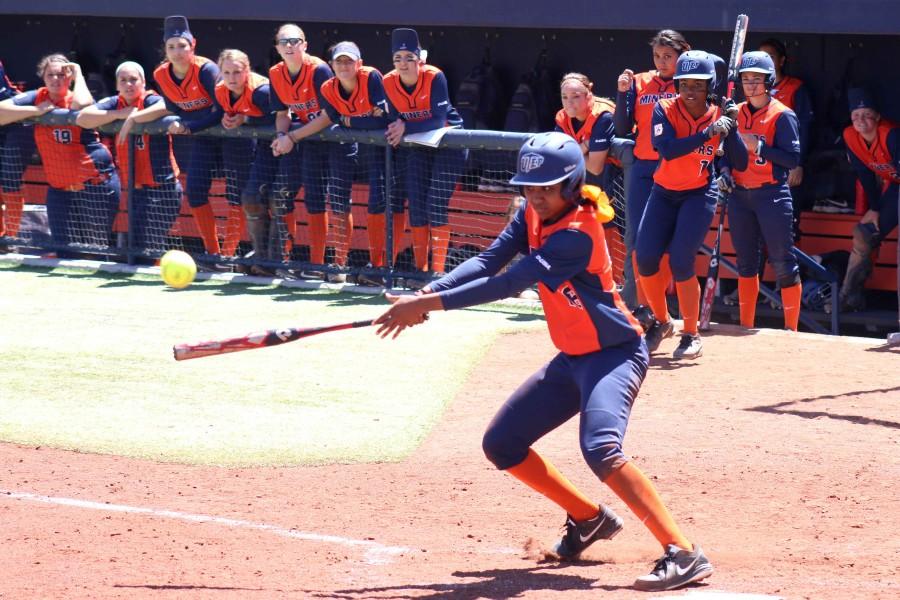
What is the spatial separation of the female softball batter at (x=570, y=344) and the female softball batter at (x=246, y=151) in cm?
574

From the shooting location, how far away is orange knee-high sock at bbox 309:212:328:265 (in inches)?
422

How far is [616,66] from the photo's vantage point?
1203cm

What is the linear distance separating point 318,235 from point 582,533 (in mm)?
5923

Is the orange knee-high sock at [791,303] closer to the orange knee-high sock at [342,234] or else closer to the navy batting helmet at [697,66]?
the navy batting helmet at [697,66]

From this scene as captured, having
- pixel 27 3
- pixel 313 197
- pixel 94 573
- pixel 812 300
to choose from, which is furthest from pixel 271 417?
pixel 27 3

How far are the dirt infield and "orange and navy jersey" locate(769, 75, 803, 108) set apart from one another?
321 cm

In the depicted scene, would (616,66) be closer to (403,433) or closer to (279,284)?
(279,284)

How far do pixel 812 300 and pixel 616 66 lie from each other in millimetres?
2961

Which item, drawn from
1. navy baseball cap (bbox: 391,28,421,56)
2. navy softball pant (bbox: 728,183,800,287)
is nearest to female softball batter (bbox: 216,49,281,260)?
navy baseball cap (bbox: 391,28,421,56)

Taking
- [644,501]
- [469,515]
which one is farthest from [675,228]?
[644,501]

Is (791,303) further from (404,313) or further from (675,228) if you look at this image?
(404,313)

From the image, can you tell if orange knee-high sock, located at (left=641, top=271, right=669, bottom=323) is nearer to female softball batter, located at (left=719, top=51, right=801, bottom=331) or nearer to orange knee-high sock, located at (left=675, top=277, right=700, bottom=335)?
orange knee-high sock, located at (left=675, top=277, right=700, bottom=335)

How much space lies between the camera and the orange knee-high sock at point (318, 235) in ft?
35.2

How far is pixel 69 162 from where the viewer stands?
11523 millimetres
